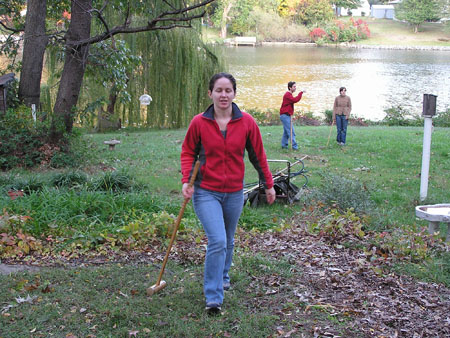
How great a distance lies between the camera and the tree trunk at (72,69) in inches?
460

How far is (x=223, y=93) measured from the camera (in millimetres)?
4289

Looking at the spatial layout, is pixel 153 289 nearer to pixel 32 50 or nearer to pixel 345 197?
pixel 345 197

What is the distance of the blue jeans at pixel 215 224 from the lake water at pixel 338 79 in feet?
57.8

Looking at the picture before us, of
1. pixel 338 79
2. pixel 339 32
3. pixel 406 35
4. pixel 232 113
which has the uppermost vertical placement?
pixel 406 35

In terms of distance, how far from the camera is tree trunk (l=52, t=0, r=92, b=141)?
11680mm

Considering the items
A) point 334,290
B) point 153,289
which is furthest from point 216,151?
point 334,290

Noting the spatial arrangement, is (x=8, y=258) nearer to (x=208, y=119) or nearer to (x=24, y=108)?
(x=208, y=119)

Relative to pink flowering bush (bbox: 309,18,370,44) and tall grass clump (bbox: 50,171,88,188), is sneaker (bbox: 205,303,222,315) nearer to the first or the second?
tall grass clump (bbox: 50,171,88,188)

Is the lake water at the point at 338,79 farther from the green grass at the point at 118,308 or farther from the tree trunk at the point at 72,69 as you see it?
the green grass at the point at 118,308

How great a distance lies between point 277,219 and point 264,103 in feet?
72.7

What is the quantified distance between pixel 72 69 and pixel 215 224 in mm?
8827

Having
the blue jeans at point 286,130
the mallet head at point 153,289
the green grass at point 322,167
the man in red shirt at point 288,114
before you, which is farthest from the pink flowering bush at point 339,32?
the mallet head at point 153,289

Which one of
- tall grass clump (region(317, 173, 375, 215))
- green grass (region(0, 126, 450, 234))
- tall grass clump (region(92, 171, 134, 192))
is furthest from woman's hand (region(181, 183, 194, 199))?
tall grass clump (region(92, 171, 134, 192))

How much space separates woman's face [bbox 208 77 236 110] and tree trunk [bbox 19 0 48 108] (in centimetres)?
992
